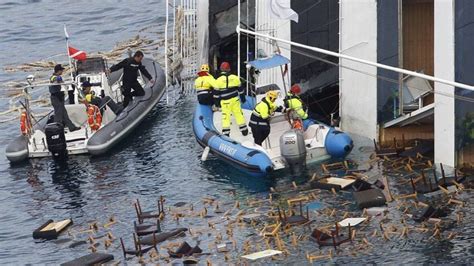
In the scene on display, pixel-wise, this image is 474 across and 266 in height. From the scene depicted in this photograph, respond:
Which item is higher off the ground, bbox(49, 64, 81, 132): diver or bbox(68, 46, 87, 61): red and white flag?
bbox(68, 46, 87, 61): red and white flag

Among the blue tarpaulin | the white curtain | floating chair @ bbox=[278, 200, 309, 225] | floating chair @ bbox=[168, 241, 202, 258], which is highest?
the white curtain

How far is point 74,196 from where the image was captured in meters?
26.6

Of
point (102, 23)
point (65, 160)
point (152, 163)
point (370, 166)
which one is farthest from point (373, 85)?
point (102, 23)

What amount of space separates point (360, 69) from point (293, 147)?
2.72 meters

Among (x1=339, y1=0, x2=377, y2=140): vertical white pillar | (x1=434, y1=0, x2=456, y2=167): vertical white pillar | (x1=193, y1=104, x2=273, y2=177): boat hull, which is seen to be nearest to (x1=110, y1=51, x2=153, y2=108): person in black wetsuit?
(x1=193, y1=104, x2=273, y2=177): boat hull

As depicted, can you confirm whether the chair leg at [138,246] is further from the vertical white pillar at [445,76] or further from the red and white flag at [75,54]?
the red and white flag at [75,54]

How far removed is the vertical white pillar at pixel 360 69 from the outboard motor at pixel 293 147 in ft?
6.66

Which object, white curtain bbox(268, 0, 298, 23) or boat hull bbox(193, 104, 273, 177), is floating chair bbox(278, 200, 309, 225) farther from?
white curtain bbox(268, 0, 298, 23)

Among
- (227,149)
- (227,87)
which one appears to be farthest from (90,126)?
(227,149)

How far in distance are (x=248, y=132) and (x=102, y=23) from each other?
73.2 ft

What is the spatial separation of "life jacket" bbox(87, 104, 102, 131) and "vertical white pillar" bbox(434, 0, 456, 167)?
8.93m

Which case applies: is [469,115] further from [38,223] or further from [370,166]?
[38,223]

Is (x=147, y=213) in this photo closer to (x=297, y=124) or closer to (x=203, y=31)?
(x=297, y=124)

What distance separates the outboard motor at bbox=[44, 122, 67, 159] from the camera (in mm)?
28688
